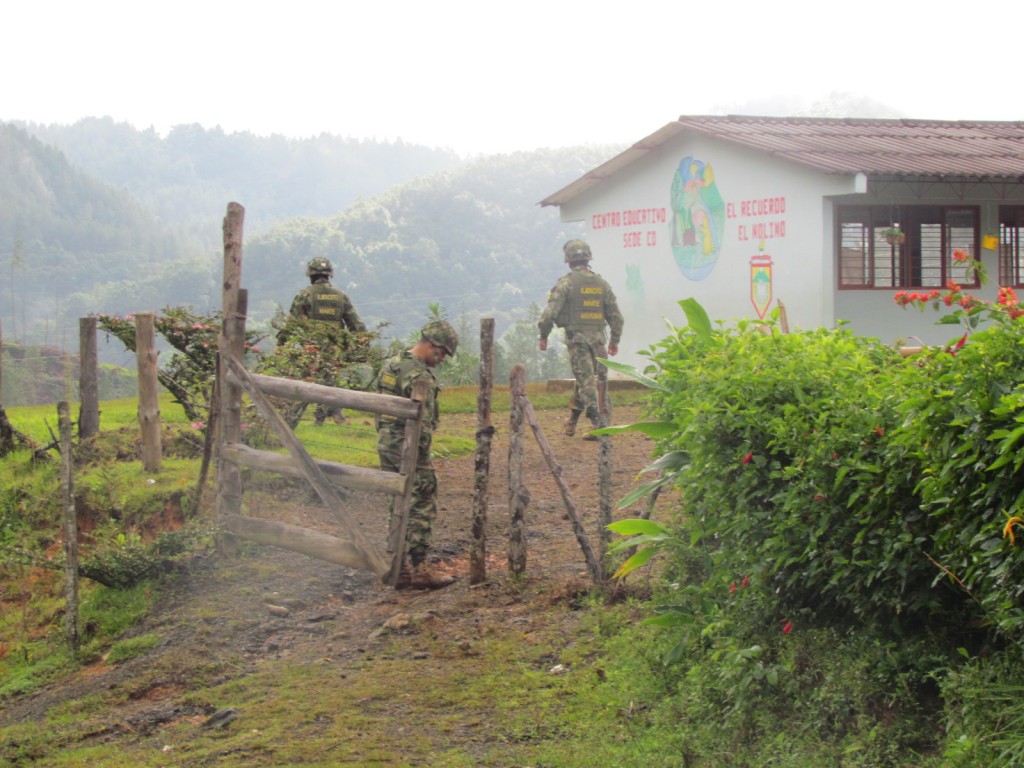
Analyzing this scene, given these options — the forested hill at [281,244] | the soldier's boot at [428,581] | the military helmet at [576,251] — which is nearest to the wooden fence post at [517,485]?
the soldier's boot at [428,581]

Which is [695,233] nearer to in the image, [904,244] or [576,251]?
[904,244]

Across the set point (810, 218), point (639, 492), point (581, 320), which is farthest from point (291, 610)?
point (810, 218)

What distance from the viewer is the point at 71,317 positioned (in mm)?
77625

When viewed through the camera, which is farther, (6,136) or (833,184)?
(6,136)

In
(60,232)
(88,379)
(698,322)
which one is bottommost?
(88,379)

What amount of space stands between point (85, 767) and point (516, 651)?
7.90 ft

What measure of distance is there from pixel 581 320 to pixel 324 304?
3103mm

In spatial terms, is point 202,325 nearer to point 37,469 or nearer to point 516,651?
point 37,469

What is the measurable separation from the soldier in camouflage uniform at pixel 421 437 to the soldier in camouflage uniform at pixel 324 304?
18.6ft

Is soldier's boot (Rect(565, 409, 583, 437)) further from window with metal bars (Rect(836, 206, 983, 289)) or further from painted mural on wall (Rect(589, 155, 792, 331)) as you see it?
window with metal bars (Rect(836, 206, 983, 289))

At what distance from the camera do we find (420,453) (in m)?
8.84

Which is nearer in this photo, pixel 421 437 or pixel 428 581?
pixel 428 581

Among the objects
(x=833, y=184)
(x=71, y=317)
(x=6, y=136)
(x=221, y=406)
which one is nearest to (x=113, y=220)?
(x=6, y=136)

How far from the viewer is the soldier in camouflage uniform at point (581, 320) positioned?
14117mm
